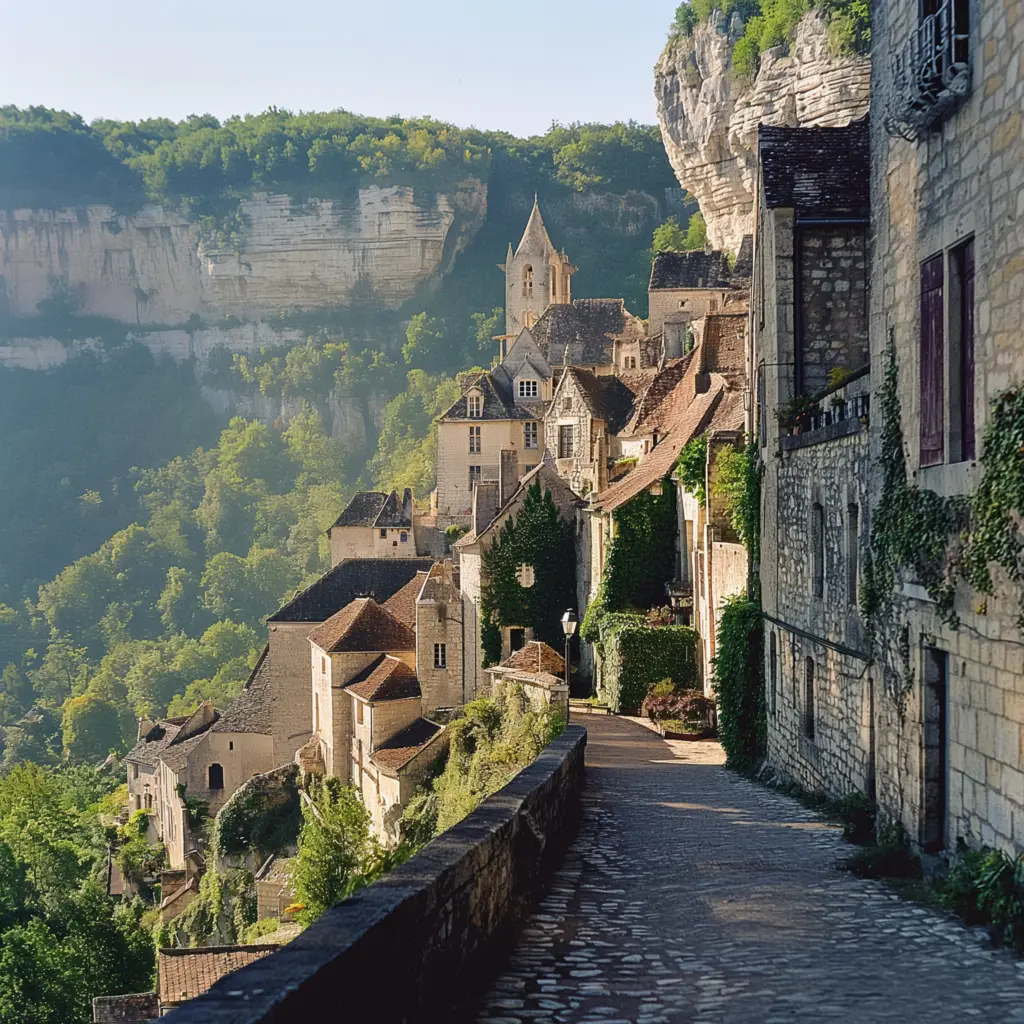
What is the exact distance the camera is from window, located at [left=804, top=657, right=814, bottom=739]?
1535cm

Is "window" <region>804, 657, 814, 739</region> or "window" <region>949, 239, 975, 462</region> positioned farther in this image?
"window" <region>804, 657, 814, 739</region>

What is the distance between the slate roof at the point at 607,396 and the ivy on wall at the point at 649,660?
56.8 ft

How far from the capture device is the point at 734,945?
747 cm

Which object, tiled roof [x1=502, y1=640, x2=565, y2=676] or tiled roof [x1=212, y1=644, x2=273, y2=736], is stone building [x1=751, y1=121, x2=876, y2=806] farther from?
tiled roof [x1=212, y1=644, x2=273, y2=736]

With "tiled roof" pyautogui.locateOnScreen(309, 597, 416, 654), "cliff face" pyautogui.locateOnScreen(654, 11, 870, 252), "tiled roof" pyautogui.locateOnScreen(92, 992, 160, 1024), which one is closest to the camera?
"tiled roof" pyautogui.locateOnScreen(92, 992, 160, 1024)

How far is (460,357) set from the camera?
498 feet

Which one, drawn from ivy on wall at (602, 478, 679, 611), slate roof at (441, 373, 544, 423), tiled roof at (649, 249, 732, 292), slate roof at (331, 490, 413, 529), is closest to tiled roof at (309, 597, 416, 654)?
ivy on wall at (602, 478, 679, 611)

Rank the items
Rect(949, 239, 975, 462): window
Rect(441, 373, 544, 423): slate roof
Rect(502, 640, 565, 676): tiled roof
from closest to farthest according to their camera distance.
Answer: Rect(949, 239, 975, 462): window → Rect(502, 640, 565, 676): tiled roof → Rect(441, 373, 544, 423): slate roof

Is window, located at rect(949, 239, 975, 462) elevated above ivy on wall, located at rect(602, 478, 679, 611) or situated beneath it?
elevated above

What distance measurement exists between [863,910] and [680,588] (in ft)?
74.2

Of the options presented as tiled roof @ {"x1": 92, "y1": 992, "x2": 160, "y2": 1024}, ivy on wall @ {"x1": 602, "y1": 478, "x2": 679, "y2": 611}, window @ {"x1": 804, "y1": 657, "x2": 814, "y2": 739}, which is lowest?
tiled roof @ {"x1": 92, "y1": 992, "x2": 160, "y2": 1024}

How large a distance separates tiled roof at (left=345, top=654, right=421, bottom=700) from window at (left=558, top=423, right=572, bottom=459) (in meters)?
11.0

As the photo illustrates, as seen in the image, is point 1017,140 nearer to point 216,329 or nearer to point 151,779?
point 151,779

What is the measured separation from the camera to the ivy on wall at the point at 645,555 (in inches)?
1320
